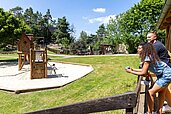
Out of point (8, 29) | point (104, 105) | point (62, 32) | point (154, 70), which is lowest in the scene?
point (104, 105)

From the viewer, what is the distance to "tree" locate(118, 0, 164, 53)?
35.2m

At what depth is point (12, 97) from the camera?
934 cm

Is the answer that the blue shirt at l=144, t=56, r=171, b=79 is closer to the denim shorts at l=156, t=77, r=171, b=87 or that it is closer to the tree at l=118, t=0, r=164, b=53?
the denim shorts at l=156, t=77, r=171, b=87

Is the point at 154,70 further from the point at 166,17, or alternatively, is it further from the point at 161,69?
the point at 166,17

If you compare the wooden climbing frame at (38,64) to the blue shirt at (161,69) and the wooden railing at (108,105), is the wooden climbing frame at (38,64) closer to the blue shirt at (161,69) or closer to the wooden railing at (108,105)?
the blue shirt at (161,69)

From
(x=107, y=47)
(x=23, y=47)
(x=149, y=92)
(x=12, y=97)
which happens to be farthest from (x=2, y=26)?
(x=149, y=92)

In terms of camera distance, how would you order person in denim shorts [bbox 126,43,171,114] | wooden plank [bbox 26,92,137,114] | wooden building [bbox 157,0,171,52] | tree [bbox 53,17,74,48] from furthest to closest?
tree [bbox 53,17,74,48]
wooden building [bbox 157,0,171,52]
person in denim shorts [bbox 126,43,171,114]
wooden plank [bbox 26,92,137,114]

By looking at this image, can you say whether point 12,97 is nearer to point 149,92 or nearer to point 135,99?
point 149,92

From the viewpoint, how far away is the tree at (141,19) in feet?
116

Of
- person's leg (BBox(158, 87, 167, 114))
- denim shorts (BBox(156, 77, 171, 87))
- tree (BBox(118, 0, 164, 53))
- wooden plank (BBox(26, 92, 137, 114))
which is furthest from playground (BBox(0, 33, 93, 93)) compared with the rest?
tree (BBox(118, 0, 164, 53))

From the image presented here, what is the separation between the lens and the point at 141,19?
118ft

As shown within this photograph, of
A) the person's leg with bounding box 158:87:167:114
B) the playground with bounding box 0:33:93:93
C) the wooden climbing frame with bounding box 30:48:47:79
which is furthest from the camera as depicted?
the wooden climbing frame with bounding box 30:48:47:79

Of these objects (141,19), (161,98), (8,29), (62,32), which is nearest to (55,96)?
(161,98)

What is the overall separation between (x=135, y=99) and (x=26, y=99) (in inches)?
298
